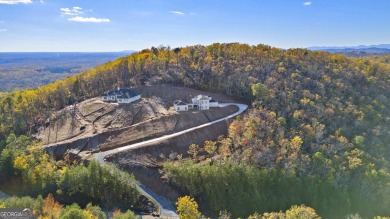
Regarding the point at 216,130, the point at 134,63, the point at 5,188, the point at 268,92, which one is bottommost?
the point at 5,188

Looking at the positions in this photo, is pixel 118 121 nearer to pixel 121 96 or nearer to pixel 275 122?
pixel 121 96

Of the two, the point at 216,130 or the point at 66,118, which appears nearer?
the point at 216,130

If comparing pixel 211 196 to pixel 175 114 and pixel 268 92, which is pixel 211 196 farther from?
pixel 268 92

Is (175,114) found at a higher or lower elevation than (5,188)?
higher

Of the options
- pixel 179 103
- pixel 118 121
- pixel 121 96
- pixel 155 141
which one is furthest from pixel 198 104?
pixel 121 96

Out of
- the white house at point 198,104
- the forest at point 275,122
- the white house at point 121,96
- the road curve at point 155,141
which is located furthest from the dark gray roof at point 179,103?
the forest at point 275,122

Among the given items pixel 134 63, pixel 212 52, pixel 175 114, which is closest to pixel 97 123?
pixel 175 114

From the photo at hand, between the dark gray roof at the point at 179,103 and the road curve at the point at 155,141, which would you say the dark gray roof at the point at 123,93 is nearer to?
the dark gray roof at the point at 179,103
